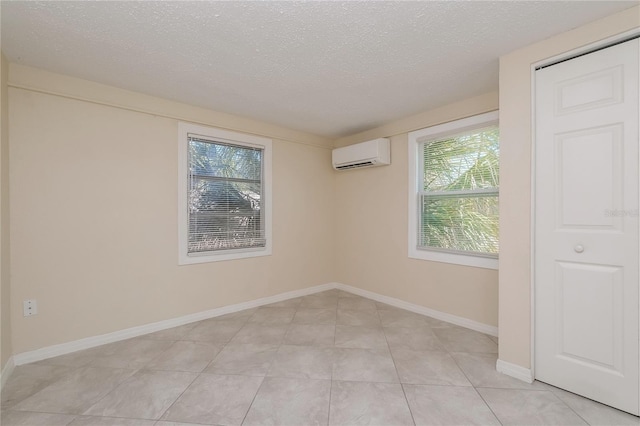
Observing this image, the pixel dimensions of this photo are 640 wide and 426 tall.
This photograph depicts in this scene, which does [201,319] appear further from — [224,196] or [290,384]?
[290,384]

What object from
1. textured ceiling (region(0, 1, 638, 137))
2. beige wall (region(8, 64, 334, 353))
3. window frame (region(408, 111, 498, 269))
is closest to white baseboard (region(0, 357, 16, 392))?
beige wall (region(8, 64, 334, 353))

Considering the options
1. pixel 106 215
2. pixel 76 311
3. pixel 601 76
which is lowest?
pixel 76 311

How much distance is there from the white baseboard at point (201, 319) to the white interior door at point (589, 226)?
90 centimetres

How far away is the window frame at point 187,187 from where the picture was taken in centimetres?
288

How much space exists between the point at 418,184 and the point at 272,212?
186cm

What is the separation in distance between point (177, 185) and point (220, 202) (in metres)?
0.50

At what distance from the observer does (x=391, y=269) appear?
11.5ft

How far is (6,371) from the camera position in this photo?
191cm

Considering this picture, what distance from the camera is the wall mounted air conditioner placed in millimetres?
3410

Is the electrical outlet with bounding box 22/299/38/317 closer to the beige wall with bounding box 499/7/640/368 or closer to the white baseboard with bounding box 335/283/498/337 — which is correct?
the white baseboard with bounding box 335/283/498/337

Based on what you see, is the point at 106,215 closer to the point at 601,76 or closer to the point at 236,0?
the point at 236,0

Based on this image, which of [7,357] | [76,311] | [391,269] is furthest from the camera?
[391,269]

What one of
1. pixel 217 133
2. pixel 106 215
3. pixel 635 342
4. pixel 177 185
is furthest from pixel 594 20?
pixel 106 215

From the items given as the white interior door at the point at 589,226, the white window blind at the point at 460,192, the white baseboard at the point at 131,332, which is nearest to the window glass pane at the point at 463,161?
the white window blind at the point at 460,192
